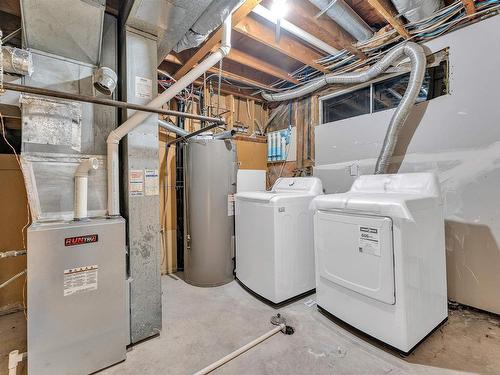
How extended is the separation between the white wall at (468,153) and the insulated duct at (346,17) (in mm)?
652

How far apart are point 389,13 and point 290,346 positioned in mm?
2808

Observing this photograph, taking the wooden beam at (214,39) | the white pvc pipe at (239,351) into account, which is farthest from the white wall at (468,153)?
the wooden beam at (214,39)

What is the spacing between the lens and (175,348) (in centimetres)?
172

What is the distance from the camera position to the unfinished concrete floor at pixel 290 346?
1526mm

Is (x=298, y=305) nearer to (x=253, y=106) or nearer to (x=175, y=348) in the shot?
(x=175, y=348)

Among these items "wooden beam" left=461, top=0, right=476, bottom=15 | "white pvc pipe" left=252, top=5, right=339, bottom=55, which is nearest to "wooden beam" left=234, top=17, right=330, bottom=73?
"white pvc pipe" left=252, top=5, right=339, bottom=55

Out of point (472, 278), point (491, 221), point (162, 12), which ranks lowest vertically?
point (472, 278)

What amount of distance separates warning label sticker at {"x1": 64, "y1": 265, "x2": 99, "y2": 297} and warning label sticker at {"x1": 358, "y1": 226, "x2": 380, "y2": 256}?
1770 mm

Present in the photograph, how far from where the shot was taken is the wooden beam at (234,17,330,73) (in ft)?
7.67

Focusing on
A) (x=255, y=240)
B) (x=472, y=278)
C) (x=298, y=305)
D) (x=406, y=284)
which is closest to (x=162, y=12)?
(x=255, y=240)

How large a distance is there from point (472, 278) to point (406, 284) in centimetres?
113

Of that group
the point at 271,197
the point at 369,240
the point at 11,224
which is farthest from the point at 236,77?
the point at 11,224

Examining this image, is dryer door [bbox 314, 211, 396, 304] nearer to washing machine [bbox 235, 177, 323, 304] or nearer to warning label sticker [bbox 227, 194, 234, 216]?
washing machine [bbox 235, 177, 323, 304]

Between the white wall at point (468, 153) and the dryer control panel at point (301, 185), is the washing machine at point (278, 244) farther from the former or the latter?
the white wall at point (468, 153)
